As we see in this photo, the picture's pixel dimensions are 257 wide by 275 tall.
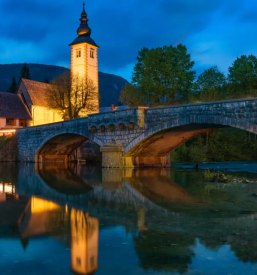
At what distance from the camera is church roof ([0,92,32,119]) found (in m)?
56.4

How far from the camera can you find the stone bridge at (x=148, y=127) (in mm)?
20109

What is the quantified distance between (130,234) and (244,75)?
142ft

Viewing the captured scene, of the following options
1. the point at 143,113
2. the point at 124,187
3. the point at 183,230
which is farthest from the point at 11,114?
the point at 183,230

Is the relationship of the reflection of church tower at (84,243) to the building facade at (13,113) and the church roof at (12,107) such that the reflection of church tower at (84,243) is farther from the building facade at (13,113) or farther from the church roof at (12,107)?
the church roof at (12,107)

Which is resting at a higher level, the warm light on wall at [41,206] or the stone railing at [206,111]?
the stone railing at [206,111]

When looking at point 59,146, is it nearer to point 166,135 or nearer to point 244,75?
point 166,135

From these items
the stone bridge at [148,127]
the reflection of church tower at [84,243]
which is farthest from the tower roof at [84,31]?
the reflection of church tower at [84,243]

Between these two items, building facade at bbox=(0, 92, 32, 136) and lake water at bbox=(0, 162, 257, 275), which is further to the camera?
building facade at bbox=(0, 92, 32, 136)

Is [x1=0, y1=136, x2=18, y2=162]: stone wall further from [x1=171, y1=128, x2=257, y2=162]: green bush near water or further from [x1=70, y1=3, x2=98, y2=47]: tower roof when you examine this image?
[x1=70, y1=3, x2=98, y2=47]: tower roof

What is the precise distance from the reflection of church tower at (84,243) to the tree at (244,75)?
38.5 m

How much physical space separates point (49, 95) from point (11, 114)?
38.8ft

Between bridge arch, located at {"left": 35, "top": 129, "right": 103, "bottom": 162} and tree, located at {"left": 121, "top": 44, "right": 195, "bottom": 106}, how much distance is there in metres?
8.75

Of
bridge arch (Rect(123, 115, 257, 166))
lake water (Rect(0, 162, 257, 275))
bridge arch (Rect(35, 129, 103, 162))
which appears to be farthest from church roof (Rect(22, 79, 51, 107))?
lake water (Rect(0, 162, 257, 275))

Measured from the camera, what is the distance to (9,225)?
8.62 m
